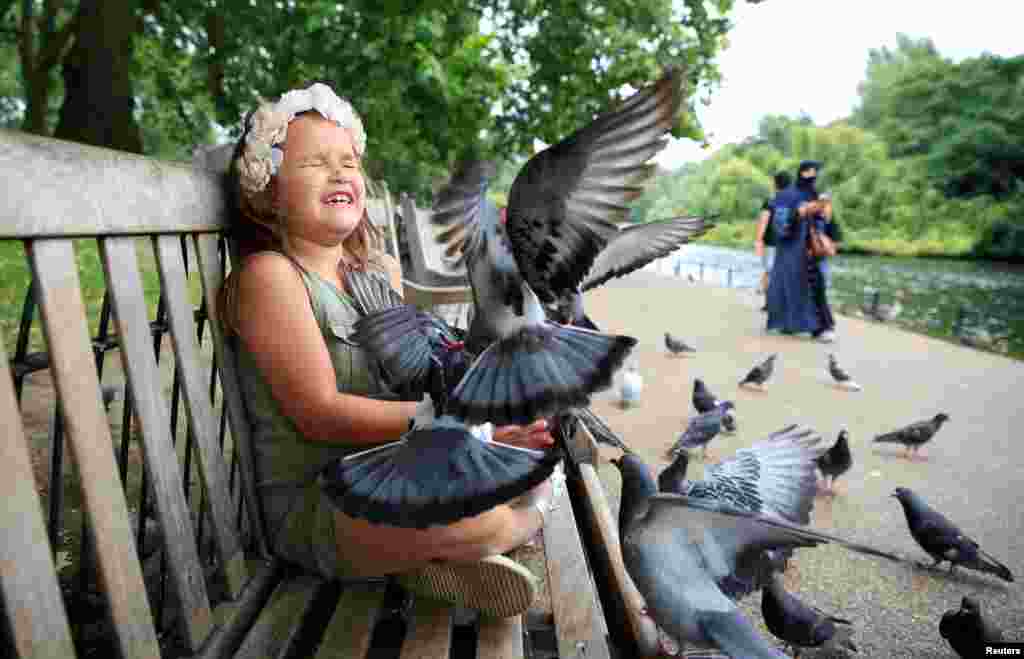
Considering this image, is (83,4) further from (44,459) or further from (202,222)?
(202,222)

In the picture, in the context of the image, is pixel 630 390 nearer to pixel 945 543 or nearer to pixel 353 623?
pixel 945 543

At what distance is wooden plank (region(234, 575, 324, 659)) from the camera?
4.49 feet

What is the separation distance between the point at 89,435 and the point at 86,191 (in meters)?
0.38

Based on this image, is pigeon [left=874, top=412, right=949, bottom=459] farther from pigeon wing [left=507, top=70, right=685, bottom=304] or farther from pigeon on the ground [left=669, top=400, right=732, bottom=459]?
pigeon wing [left=507, top=70, right=685, bottom=304]

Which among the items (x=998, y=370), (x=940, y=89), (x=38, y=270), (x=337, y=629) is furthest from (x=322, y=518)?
(x=940, y=89)

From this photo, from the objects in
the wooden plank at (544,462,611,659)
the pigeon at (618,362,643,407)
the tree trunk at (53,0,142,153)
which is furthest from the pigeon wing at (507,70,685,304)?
the tree trunk at (53,0,142,153)

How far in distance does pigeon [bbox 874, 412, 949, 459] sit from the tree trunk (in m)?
10.1

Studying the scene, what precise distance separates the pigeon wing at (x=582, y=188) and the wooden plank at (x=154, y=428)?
85cm

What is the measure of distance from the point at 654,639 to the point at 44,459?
2.44 meters

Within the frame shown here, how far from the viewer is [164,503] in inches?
49.5

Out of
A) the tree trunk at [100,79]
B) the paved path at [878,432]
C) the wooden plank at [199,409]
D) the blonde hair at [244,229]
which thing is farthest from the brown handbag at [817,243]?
the tree trunk at [100,79]

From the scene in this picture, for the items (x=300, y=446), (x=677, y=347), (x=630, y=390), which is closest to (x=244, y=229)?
(x=300, y=446)

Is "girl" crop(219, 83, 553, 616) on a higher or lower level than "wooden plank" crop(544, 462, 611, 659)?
higher

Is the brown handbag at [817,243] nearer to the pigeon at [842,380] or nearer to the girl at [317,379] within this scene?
the pigeon at [842,380]
